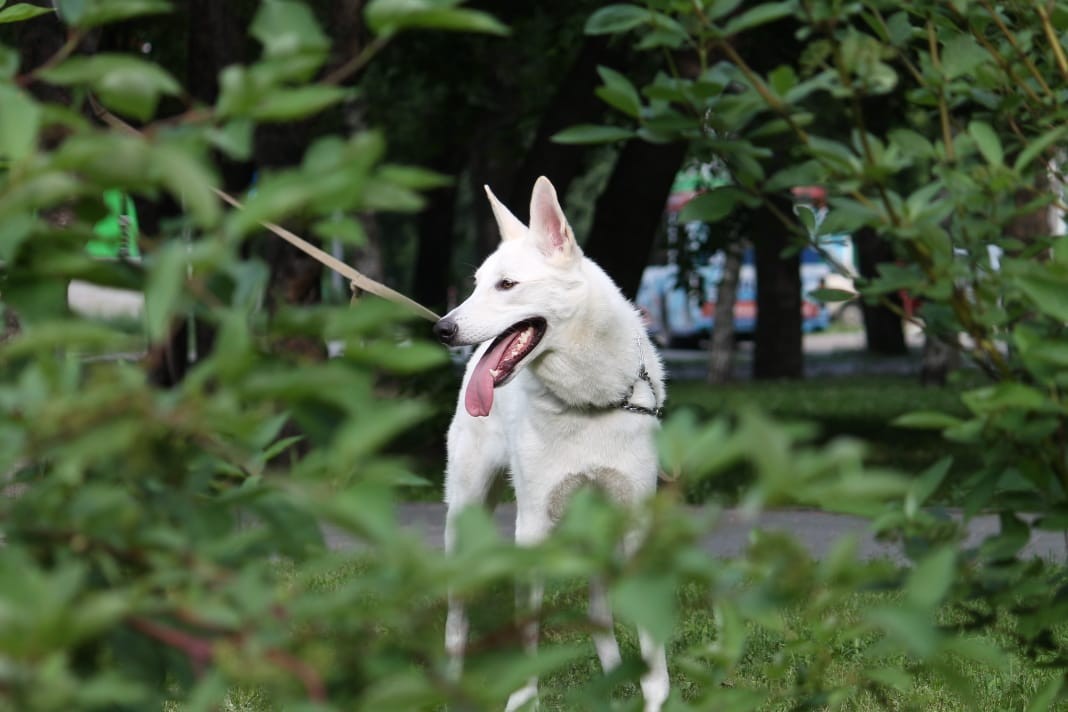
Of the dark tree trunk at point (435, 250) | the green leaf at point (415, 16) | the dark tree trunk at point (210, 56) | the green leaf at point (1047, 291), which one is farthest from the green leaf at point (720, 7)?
the dark tree trunk at point (435, 250)

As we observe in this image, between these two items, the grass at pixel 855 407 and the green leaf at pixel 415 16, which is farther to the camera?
the grass at pixel 855 407

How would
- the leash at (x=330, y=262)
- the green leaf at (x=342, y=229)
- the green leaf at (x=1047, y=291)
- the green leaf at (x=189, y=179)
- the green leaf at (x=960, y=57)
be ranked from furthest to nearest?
the leash at (x=330, y=262), the green leaf at (x=960, y=57), the green leaf at (x=1047, y=291), the green leaf at (x=342, y=229), the green leaf at (x=189, y=179)

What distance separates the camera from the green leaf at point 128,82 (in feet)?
5.18

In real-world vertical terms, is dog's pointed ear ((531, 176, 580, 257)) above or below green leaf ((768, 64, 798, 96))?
below

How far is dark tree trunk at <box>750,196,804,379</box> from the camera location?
2575 centimetres

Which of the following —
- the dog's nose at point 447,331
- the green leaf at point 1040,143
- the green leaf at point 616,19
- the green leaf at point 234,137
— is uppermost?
the green leaf at point 616,19

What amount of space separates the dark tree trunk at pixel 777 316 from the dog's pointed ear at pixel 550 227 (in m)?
17.6

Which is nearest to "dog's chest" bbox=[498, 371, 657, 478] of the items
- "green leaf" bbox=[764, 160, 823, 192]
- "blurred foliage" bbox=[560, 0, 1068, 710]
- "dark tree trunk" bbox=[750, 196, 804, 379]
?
"blurred foliage" bbox=[560, 0, 1068, 710]

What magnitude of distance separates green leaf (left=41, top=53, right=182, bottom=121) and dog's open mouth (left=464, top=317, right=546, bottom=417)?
3826mm

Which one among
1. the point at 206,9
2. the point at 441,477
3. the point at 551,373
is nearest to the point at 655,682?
the point at 551,373

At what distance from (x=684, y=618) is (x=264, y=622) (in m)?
5.66

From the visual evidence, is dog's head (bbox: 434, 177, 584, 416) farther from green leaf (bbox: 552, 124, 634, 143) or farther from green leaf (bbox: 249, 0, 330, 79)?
green leaf (bbox: 249, 0, 330, 79)

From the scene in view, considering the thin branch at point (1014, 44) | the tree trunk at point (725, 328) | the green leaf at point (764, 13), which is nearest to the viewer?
the green leaf at point (764, 13)

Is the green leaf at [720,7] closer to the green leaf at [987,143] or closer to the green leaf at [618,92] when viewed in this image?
the green leaf at [618,92]
